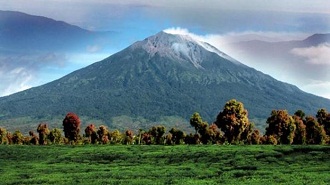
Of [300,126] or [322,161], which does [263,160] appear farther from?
[300,126]

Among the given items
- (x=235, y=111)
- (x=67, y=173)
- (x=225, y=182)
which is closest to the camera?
(x=225, y=182)

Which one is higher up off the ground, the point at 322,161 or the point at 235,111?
the point at 235,111

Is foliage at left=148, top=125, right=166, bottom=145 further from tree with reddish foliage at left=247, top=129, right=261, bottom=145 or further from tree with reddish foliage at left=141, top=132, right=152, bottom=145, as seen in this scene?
→ tree with reddish foliage at left=247, top=129, right=261, bottom=145

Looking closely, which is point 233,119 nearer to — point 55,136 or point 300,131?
point 300,131

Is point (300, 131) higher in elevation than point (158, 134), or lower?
lower

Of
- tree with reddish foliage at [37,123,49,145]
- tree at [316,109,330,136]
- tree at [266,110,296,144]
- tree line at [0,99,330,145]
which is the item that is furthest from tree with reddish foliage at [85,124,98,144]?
tree at [316,109,330,136]

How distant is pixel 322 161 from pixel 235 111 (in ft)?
125

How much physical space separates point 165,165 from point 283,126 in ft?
159

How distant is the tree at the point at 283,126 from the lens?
112 metres

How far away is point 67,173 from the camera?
6438 cm

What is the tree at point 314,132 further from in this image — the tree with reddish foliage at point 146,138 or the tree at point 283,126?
the tree with reddish foliage at point 146,138

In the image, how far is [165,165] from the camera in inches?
2776

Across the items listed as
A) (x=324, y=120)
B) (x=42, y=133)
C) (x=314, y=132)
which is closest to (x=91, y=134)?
(x=42, y=133)

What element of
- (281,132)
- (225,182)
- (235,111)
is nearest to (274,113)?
(281,132)
